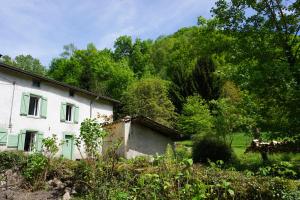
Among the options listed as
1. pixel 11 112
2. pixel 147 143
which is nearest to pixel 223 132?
pixel 147 143

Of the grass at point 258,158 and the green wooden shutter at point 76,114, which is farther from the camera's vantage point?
the green wooden shutter at point 76,114

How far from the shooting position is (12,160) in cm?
1166

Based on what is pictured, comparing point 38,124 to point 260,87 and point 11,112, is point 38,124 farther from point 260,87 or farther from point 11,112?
point 260,87

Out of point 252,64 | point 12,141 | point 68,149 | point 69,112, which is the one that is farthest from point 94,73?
point 252,64

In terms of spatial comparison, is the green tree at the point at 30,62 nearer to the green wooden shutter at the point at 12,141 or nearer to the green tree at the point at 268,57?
the green wooden shutter at the point at 12,141

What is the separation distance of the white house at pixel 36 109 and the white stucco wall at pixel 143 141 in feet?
6.33

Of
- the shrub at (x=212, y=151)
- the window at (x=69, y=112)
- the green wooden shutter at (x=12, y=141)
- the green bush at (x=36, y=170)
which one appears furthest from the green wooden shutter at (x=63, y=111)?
the green bush at (x=36, y=170)

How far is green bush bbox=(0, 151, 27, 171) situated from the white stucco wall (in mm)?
5601

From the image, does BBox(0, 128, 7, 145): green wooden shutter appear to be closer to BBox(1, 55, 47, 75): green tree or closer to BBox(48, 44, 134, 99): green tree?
BBox(48, 44, 134, 99): green tree

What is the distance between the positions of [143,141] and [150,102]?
12395 millimetres

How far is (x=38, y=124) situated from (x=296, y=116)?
15.3 m

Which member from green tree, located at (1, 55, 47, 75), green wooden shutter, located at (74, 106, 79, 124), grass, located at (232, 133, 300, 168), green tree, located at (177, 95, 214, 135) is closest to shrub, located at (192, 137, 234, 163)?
grass, located at (232, 133, 300, 168)

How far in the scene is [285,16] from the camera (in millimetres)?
12469

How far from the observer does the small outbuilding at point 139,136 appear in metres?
15.7
